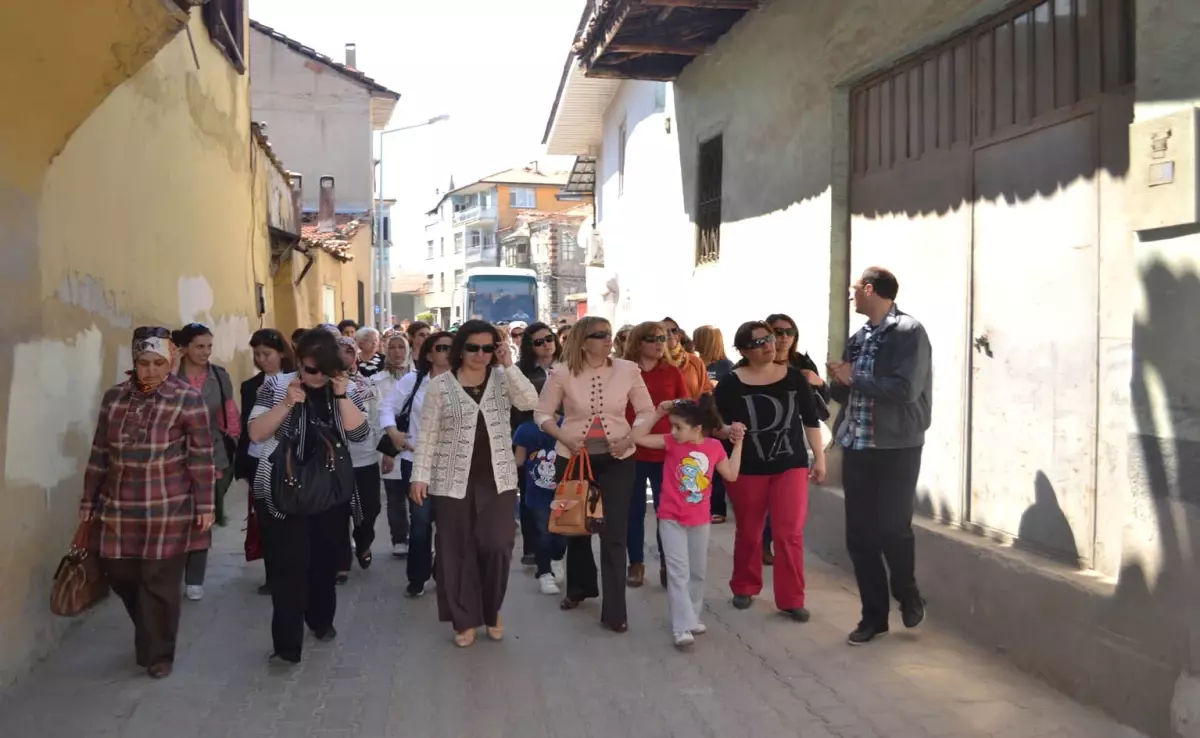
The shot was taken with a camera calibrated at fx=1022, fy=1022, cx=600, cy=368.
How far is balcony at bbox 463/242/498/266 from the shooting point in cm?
6862

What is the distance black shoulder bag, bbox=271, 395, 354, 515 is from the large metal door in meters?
3.54

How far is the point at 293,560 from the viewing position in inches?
200

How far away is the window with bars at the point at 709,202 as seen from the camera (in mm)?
10961

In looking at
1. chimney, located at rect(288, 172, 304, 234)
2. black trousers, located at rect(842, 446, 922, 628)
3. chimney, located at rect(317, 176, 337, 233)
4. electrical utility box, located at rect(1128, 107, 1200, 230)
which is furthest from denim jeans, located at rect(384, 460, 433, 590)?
chimney, located at rect(317, 176, 337, 233)

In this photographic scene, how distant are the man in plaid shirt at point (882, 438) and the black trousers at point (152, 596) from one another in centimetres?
343

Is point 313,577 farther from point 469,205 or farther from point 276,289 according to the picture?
point 469,205

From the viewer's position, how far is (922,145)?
21.6ft

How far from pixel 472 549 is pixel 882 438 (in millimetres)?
2213

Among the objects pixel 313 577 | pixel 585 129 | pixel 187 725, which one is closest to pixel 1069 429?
pixel 313 577

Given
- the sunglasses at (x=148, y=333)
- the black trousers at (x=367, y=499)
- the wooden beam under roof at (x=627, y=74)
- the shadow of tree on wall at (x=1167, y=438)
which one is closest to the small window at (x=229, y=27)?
the wooden beam under roof at (x=627, y=74)

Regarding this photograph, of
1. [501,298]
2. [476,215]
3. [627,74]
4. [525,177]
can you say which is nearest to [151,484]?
[627,74]

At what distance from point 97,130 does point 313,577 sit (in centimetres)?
302

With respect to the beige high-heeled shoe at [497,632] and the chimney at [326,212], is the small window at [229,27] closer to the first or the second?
the beige high-heeled shoe at [497,632]

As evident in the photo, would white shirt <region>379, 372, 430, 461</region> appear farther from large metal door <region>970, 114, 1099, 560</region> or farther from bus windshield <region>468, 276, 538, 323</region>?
bus windshield <region>468, 276, 538, 323</region>
